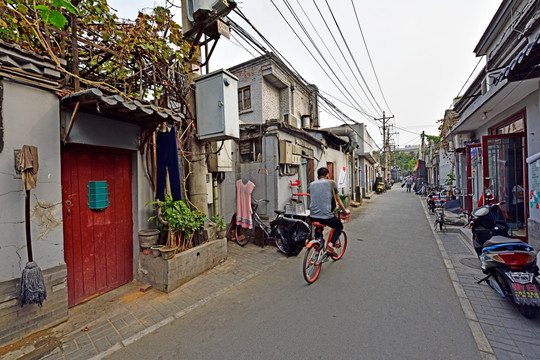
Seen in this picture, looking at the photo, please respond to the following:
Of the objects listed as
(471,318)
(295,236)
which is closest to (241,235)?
(295,236)

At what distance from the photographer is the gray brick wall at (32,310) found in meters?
2.68

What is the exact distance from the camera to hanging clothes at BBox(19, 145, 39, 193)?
2.69m

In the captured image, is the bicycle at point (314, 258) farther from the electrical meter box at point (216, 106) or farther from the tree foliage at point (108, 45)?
the tree foliage at point (108, 45)

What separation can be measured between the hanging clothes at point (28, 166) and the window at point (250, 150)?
5.15m

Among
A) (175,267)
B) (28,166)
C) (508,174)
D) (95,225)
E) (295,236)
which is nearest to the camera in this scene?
(28,166)

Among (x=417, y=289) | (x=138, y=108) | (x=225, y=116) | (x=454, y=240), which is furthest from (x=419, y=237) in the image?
(x=138, y=108)

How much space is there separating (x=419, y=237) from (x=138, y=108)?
7.65 m

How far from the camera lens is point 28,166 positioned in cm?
269

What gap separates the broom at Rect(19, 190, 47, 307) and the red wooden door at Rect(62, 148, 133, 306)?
25.6 inches

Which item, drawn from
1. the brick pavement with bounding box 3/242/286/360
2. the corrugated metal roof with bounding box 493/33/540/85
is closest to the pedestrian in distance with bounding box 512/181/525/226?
the corrugated metal roof with bounding box 493/33/540/85

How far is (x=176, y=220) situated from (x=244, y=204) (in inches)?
100

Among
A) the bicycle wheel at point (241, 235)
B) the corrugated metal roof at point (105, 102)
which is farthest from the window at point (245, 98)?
the corrugated metal roof at point (105, 102)

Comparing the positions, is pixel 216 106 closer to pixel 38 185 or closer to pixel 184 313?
pixel 38 185

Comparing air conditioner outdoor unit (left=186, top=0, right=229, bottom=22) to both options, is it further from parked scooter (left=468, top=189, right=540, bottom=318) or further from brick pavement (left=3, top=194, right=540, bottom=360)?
parked scooter (left=468, top=189, right=540, bottom=318)
